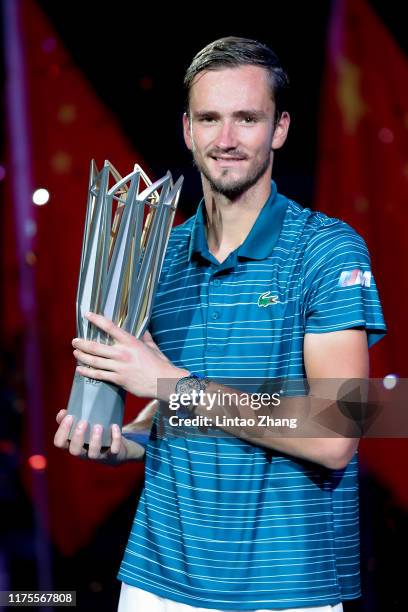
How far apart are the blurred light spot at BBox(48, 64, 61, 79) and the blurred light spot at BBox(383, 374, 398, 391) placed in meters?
1.63

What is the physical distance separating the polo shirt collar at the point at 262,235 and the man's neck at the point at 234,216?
0.02m

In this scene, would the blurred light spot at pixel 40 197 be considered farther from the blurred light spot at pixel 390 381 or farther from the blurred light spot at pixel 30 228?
the blurred light spot at pixel 390 381

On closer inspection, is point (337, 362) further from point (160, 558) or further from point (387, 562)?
point (387, 562)

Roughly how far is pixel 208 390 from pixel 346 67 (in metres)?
1.88

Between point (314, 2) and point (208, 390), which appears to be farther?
point (314, 2)

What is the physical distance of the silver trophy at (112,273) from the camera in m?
1.41

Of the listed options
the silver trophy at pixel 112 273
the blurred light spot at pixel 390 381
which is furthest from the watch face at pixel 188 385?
the blurred light spot at pixel 390 381

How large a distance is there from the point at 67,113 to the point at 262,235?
1.80 meters

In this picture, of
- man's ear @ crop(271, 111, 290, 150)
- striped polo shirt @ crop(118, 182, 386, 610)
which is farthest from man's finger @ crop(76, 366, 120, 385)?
man's ear @ crop(271, 111, 290, 150)

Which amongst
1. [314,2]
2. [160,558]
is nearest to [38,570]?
[160,558]

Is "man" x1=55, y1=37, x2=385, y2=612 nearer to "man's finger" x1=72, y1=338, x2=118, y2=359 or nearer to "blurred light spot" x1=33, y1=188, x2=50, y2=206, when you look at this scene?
"man's finger" x1=72, y1=338, x2=118, y2=359

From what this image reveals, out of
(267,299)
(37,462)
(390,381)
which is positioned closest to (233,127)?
(267,299)

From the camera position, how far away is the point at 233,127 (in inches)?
62.1

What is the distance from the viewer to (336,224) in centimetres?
154
